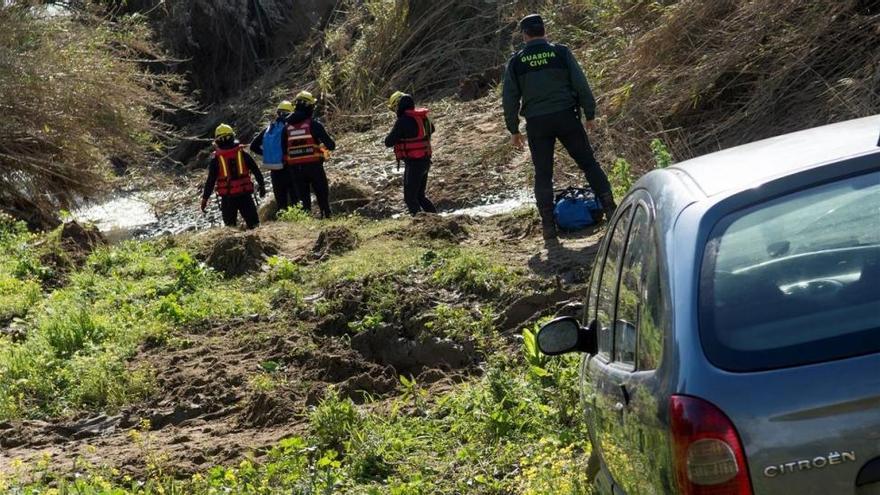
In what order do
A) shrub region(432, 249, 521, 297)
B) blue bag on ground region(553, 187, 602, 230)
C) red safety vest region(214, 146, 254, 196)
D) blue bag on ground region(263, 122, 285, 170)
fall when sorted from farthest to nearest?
1. blue bag on ground region(263, 122, 285, 170)
2. red safety vest region(214, 146, 254, 196)
3. blue bag on ground region(553, 187, 602, 230)
4. shrub region(432, 249, 521, 297)

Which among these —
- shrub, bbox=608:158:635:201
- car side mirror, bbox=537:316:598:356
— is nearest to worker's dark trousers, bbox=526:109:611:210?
shrub, bbox=608:158:635:201

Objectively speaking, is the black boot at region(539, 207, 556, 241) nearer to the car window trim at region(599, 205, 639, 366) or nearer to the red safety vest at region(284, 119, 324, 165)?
the red safety vest at region(284, 119, 324, 165)

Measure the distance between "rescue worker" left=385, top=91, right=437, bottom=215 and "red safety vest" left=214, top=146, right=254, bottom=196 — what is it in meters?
2.10

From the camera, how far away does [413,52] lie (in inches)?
1016

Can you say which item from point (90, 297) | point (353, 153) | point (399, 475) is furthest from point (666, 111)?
point (353, 153)

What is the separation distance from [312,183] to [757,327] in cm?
1423

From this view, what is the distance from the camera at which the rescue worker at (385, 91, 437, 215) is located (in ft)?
51.4

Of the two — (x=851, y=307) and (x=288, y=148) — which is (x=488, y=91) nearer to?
(x=288, y=148)

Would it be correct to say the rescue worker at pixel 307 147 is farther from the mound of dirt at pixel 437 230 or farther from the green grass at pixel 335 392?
the mound of dirt at pixel 437 230

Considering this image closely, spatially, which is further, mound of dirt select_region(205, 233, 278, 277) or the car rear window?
mound of dirt select_region(205, 233, 278, 277)

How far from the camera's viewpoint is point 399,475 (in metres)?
7.25

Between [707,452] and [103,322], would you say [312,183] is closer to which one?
[103,322]

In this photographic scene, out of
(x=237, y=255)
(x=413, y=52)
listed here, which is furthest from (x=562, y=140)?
(x=413, y=52)

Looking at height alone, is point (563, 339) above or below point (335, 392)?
above
